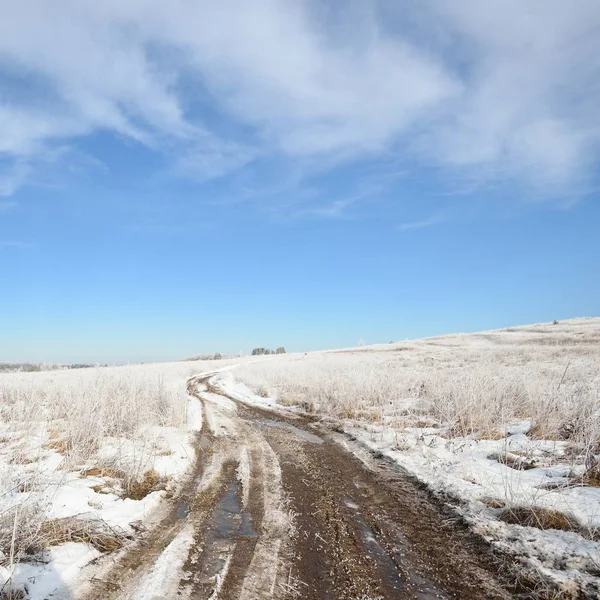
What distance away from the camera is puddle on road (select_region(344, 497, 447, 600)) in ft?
11.0

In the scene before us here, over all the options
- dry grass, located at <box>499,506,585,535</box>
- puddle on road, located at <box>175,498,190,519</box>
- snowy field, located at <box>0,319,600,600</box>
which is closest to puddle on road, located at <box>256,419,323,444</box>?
snowy field, located at <box>0,319,600,600</box>

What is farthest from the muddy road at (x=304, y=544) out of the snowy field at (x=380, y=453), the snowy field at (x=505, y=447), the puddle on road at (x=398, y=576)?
the snowy field at (x=505, y=447)

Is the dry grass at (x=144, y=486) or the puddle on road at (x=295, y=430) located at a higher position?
the dry grass at (x=144, y=486)

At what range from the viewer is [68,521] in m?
4.35

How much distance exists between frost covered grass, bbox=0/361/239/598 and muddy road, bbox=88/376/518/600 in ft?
1.72

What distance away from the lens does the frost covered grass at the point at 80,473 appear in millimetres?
3803

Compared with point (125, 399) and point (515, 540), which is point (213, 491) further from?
point (125, 399)

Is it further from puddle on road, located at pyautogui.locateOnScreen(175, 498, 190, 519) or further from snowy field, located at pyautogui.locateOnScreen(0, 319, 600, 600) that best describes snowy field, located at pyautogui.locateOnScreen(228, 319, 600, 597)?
puddle on road, located at pyautogui.locateOnScreen(175, 498, 190, 519)

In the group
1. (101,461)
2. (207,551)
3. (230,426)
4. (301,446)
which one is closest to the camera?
(207,551)

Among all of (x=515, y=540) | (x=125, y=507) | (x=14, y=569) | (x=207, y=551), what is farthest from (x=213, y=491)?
(x=515, y=540)

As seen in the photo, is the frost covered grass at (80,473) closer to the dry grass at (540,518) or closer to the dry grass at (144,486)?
the dry grass at (144,486)

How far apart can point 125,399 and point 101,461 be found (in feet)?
13.1

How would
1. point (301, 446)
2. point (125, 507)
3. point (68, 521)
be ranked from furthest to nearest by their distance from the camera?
1. point (301, 446)
2. point (125, 507)
3. point (68, 521)

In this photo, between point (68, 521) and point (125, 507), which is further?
point (125, 507)
